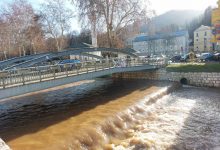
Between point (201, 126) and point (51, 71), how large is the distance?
8.97m

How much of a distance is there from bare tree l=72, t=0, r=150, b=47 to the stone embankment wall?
8122 mm

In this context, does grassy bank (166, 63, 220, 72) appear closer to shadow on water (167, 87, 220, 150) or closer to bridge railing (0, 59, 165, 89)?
bridge railing (0, 59, 165, 89)

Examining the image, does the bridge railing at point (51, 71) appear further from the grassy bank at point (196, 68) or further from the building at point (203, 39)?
the building at point (203, 39)

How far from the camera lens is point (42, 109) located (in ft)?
50.1

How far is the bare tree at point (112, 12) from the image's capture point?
97.7 ft

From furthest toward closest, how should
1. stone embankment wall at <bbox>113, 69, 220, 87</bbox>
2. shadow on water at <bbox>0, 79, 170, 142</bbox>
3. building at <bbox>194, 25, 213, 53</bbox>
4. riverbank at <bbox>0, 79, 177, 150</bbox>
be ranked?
building at <bbox>194, 25, 213, 53</bbox> < stone embankment wall at <bbox>113, 69, 220, 87</bbox> < shadow on water at <bbox>0, 79, 170, 142</bbox> < riverbank at <bbox>0, 79, 177, 150</bbox>

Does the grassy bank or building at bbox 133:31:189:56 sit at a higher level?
building at bbox 133:31:189:56

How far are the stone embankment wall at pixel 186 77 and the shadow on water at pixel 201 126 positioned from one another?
429cm

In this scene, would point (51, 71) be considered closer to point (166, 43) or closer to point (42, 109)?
point (42, 109)

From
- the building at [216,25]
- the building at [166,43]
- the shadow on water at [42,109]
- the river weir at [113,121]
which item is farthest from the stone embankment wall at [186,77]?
the building at [166,43]

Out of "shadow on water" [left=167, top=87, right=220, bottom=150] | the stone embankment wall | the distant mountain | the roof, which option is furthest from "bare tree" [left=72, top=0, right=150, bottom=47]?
the distant mountain

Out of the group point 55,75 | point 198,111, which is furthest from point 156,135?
point 55,75

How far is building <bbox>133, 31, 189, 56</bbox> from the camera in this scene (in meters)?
79.2

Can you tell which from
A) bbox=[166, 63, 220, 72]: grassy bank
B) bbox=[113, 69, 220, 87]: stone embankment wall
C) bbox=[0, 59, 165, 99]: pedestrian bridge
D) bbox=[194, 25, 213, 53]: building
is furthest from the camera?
bbox=[194, 25, 213, 53]: building
